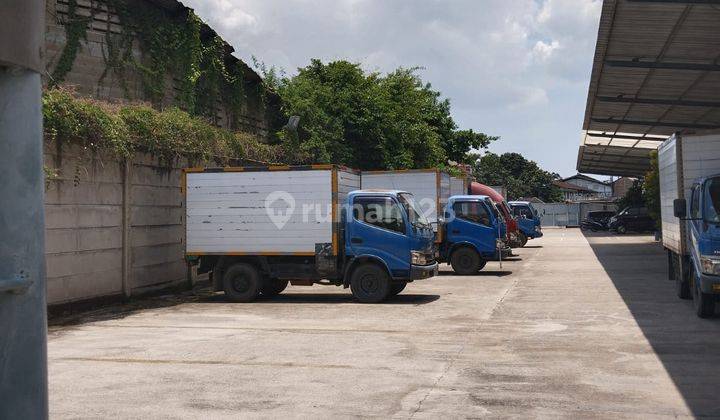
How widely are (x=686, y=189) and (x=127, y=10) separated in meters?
13.8

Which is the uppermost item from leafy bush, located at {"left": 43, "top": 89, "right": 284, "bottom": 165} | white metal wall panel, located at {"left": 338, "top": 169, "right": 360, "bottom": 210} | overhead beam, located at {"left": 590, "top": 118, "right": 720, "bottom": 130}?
overhead beam, located at {"left": 590, "top": 118, "right": 720, "bottom": 130}

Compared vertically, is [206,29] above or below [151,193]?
above

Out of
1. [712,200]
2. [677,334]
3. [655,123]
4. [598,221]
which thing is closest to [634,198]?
[598,221]

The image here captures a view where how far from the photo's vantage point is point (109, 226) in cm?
1458

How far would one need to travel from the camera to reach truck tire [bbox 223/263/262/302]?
15391mm

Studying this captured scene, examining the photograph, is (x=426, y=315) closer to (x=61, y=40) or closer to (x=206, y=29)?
(x=61, y=40)

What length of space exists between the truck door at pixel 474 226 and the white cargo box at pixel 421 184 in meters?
0.55

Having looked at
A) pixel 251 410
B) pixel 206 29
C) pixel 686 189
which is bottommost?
pixel 251 410

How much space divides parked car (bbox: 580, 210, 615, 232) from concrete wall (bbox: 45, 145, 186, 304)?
151ft

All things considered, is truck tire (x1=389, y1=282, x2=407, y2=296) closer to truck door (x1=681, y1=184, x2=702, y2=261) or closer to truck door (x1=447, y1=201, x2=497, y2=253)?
truck door (x1=447, y1=201, x2=497, y2=253)

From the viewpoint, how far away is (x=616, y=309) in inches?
530

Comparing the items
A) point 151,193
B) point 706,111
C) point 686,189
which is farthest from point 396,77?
point 686,189

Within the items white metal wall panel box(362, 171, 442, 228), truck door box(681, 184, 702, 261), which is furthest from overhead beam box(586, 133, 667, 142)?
truck door box(681, 184, 702, 261)

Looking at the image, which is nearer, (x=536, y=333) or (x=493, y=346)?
(x=493, y=346)
